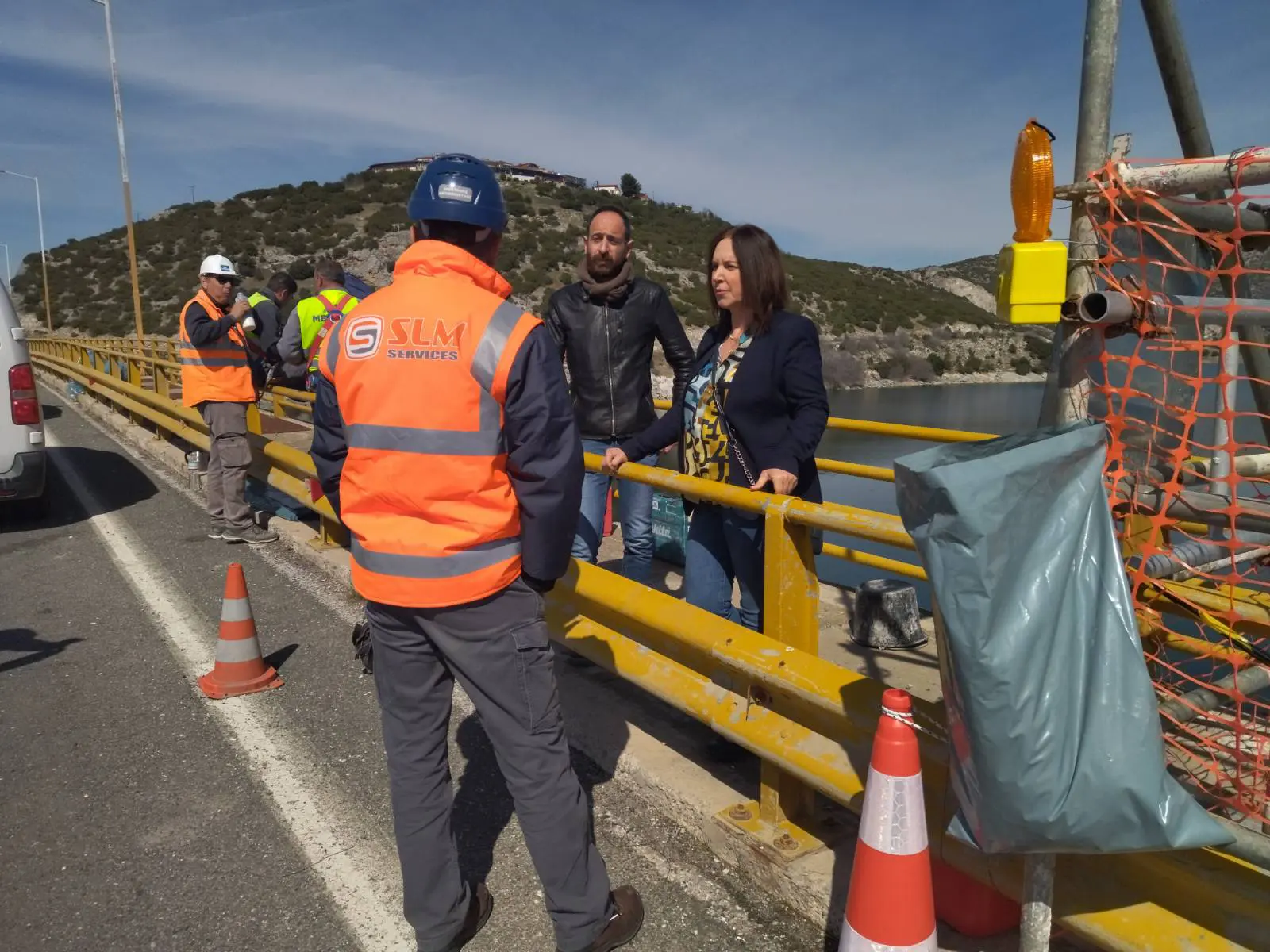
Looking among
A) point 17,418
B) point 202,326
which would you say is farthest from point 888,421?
point 17,418

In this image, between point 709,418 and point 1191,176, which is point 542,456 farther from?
point 1191,176

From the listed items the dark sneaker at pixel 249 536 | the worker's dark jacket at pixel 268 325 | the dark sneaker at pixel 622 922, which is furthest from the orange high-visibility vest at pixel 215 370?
the dark sneaker at pixel 622 922

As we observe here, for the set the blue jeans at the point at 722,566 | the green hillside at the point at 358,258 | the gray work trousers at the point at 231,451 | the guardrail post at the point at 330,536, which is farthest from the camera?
the green hillside at the point at 358,258

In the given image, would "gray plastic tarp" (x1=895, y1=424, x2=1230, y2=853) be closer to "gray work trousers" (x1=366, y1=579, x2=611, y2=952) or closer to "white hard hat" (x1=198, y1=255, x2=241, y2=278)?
"gray work trousers" (x1=366, y1=579, x2=611, y2=952)

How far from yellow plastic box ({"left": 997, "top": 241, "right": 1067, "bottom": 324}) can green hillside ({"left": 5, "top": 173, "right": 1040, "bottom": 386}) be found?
1365 inches

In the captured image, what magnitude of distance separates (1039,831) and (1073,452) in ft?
2.30

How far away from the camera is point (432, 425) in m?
2.34

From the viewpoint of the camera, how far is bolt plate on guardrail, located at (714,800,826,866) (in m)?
2.85

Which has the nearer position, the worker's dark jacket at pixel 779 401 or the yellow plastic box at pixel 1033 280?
the yellow plastic box at pixel 1033 280

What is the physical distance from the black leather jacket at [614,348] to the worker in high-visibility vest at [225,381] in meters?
3.86

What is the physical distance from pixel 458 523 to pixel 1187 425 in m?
1.73

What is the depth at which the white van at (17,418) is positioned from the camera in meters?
7.66

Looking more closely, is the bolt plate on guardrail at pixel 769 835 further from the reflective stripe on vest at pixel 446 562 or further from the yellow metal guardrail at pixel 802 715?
the reflective stripe on vest at pixel 446 562

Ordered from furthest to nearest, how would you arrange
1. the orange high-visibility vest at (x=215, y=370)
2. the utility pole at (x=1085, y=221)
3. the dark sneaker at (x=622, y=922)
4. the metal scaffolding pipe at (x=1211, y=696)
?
the orange high-visibility vest at (x=215, y=370), the dark sneaker at (x=622, y=922), the metal scaffolding pipe at (x=1211, y=696), the utility pole at (x=1085, y=221)
